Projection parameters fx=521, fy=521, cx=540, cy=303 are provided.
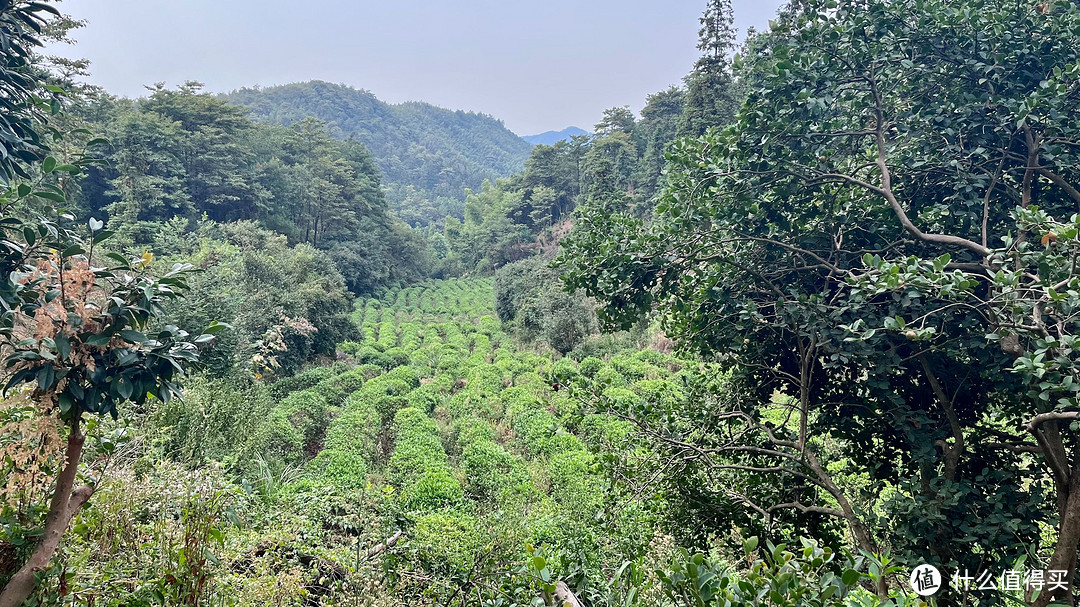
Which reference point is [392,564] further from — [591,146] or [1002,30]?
[591,146]

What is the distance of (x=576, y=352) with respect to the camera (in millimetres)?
15375

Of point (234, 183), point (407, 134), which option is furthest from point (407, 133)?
point (234, 183)

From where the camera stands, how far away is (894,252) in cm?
361

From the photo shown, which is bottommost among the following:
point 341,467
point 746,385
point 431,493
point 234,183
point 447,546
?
point 431,493

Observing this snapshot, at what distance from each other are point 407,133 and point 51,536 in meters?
109

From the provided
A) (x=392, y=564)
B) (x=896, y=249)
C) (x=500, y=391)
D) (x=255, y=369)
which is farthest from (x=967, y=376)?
(x=255, y=369)

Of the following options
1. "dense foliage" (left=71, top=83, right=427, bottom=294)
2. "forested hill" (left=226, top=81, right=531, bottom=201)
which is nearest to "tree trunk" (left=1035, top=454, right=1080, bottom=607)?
"dense foliage" (left=71, top=83, right=427, bottom=294)

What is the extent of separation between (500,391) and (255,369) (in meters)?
5.02

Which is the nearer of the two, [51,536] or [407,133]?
[51,536]

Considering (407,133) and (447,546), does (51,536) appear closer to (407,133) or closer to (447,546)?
(447,546)

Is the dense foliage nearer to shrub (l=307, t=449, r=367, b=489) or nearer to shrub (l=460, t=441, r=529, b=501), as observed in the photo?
shrub (l=307, t=449, r=367, b=489)

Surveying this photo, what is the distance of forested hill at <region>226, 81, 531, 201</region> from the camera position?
86.2 meters

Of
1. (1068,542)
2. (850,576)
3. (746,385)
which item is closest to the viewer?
(850,576)

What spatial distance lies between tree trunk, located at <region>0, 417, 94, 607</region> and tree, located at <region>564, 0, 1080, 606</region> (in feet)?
9.72
